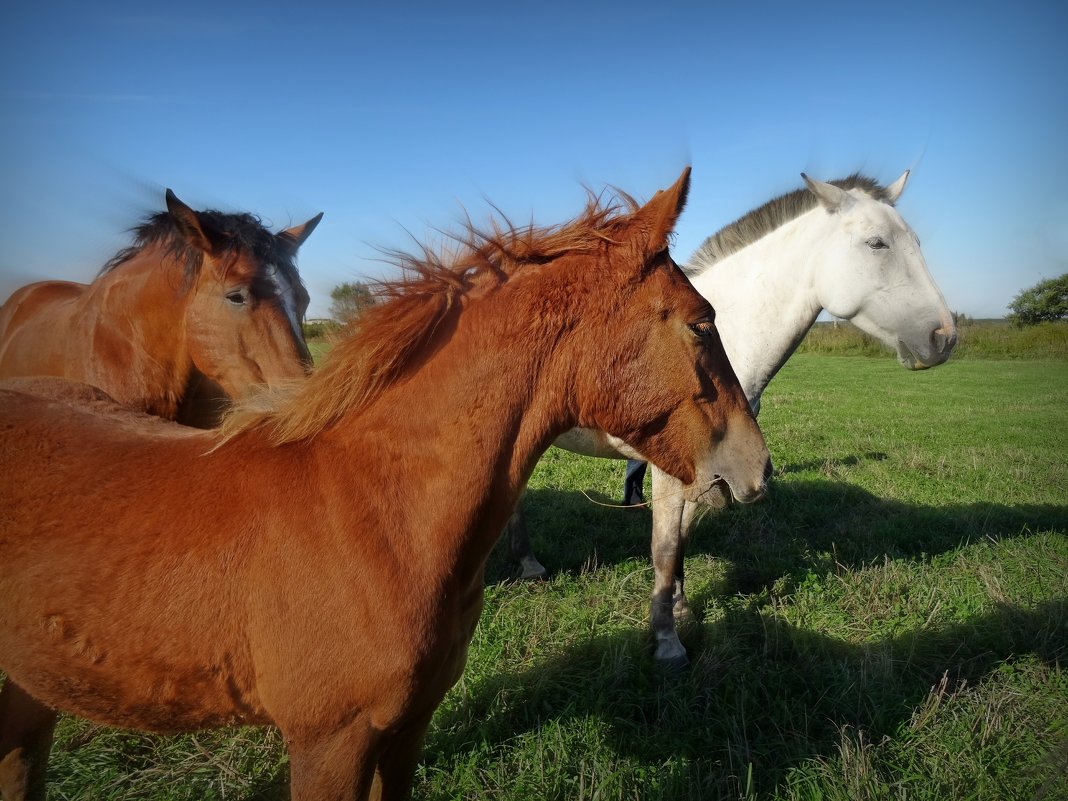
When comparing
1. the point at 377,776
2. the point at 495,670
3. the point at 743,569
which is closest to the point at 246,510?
the point at 377,776

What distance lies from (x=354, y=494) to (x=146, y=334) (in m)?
2.31

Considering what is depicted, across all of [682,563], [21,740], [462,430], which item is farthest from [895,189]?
[21,740]

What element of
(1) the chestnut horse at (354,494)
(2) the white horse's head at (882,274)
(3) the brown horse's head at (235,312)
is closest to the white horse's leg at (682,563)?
(2) the white horse's head at (882,274)

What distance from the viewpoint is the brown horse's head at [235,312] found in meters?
2.84

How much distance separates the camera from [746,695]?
308cm

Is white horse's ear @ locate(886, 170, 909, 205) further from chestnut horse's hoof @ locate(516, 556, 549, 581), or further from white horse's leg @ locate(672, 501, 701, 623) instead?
chestnut horse's hoof @ locate(516, 556, 549, 581)

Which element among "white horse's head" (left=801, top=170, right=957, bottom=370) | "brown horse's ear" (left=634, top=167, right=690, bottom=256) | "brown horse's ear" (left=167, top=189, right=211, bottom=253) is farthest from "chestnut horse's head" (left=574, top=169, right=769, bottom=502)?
"white horse's head" (left=801, top=170, right=957, bottom=370)

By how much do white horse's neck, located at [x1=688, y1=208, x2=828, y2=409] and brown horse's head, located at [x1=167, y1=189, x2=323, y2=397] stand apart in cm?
316

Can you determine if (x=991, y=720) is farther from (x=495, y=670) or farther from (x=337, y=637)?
(x=337, y=637)

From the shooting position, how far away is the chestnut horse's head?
1.72m

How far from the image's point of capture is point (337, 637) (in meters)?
1.50

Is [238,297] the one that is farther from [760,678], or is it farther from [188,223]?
[760,678]

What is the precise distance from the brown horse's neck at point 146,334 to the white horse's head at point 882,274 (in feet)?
14.1

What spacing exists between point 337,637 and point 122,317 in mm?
2723
